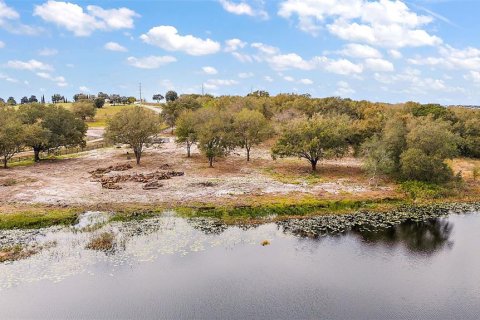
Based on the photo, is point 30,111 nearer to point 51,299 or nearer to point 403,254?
point 51,299

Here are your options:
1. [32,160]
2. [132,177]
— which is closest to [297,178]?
[132,177]

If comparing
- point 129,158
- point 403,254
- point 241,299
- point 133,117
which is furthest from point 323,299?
point 129,158

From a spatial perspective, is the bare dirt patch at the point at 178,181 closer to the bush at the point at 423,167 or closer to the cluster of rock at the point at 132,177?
the cluster of rock at the point at 132,177

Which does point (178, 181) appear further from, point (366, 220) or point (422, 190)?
point (422, 190)

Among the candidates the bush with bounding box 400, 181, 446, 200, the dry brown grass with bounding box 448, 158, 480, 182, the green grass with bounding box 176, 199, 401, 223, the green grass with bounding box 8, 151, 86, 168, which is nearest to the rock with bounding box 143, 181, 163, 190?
the green grass with bounding box 176, 199, 401, 223

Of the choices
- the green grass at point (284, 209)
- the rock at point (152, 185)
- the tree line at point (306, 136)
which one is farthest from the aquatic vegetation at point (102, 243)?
the tree line at point (306, 136)
